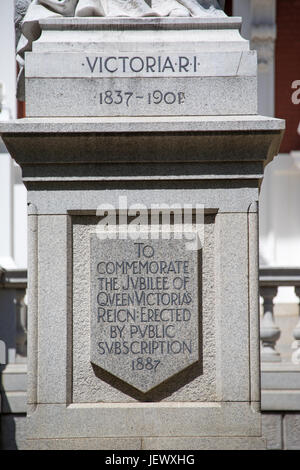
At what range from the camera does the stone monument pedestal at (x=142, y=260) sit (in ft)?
17.7

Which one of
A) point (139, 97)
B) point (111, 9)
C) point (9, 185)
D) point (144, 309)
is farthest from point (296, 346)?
point (9, 185)

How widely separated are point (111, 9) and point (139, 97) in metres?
0.69

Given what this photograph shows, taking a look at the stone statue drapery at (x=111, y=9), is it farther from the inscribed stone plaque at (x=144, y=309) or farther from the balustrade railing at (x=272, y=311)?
the balustrade railing at (x=272, y=311)

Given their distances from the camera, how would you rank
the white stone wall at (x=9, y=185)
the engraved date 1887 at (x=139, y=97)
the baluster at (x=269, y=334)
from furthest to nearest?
the white stone wall at (x=9, y=185), the baluster at (x=269, y=334), the engraved date 1887 at (x=139, y=97)

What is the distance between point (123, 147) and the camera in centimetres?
541

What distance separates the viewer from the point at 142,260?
551cm

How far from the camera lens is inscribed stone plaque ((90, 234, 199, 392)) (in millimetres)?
5461

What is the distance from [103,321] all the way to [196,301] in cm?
53

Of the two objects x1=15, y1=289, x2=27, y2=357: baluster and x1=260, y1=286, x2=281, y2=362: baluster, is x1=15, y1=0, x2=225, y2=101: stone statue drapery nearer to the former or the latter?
x1=15, y1=289, x2=27, y2=357: baluster

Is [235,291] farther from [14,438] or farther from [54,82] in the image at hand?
[14,438]

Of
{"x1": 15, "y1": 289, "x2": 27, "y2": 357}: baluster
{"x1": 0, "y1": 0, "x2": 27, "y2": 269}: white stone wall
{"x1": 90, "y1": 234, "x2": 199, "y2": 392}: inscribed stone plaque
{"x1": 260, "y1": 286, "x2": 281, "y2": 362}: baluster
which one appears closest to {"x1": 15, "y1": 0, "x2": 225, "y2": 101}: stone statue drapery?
{"x1": 90, "y1": 234, "x2": 199, "y2": 392}: inscribed stone plaque

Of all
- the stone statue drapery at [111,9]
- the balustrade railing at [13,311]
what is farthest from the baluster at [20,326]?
the stone statue drapery at [111,9]

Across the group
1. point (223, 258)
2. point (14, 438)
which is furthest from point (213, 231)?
point (14, 438)

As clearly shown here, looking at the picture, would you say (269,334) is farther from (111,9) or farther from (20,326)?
(111,9)
